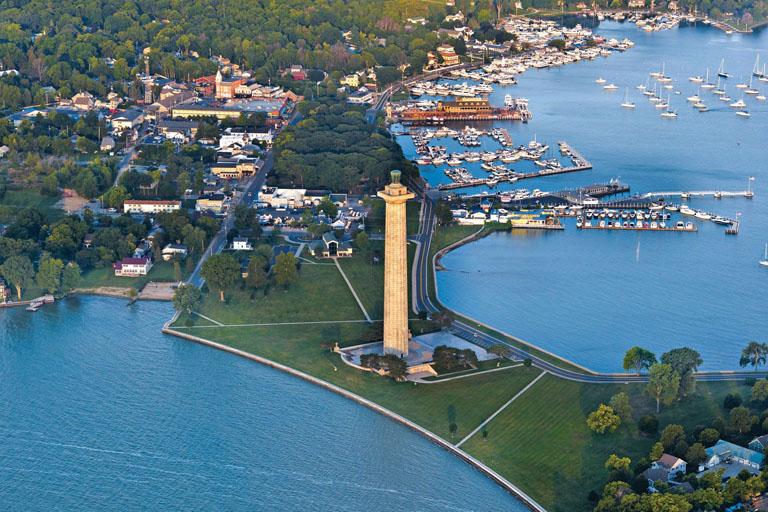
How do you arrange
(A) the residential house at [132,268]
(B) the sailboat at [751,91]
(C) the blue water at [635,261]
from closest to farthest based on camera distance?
1. (C) the blue water at [635,261]
2. (A) the residential house at [132,268]
3. (B) the sailboat at [751,91]

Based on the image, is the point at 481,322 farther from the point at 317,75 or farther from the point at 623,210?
the point at 317,75

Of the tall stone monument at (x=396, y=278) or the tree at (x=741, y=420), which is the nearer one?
the tree at (x=741, y=420)

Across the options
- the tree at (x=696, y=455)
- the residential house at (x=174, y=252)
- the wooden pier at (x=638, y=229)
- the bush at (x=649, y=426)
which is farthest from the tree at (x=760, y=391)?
the residential house at (x=174, y=252)

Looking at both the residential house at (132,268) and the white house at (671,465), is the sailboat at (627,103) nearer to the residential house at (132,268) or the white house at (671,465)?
the residential house at (132,268)

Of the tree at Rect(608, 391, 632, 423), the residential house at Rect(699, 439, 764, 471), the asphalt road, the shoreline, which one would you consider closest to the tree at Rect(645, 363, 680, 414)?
the tree at Rect(608, 391, 632, 423)

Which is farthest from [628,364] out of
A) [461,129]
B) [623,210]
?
[461,129]

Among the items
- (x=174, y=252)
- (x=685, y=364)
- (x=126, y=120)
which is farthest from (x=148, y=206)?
(x=685, y=364)

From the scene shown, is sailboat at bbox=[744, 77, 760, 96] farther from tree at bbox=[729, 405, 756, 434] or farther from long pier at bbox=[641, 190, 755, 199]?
tree at bbox=[729, 405, 756, 434]
